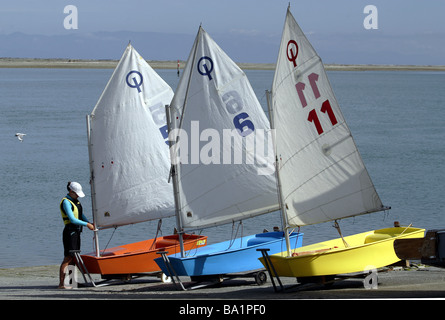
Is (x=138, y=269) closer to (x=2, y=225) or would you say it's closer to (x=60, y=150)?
(x=2, y=225)

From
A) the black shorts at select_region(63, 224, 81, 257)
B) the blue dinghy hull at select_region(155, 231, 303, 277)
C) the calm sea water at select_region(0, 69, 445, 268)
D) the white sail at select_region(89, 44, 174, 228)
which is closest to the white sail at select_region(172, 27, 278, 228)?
the blue dinghy hull at select_region(155, 231, 303, 277)

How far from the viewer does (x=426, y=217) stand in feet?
90.5

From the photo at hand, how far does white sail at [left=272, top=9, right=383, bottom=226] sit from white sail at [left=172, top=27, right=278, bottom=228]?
1.18 meters

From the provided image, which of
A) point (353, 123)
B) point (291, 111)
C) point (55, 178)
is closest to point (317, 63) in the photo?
point (291, 111)

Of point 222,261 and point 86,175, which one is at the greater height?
point 86,175

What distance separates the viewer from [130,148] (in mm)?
16172

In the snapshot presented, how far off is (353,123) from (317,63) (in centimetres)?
5061

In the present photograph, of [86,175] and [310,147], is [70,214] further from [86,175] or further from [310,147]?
[86,175]

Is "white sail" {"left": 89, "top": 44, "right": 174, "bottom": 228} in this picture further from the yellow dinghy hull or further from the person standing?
the yellow dinghy hull

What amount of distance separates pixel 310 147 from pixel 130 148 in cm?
434

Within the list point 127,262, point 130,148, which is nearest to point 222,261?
point 127,262

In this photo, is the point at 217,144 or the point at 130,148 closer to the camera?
the point at 217,144

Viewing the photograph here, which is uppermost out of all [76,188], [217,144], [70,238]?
[217,144]

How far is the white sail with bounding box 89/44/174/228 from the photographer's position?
15.9 m
